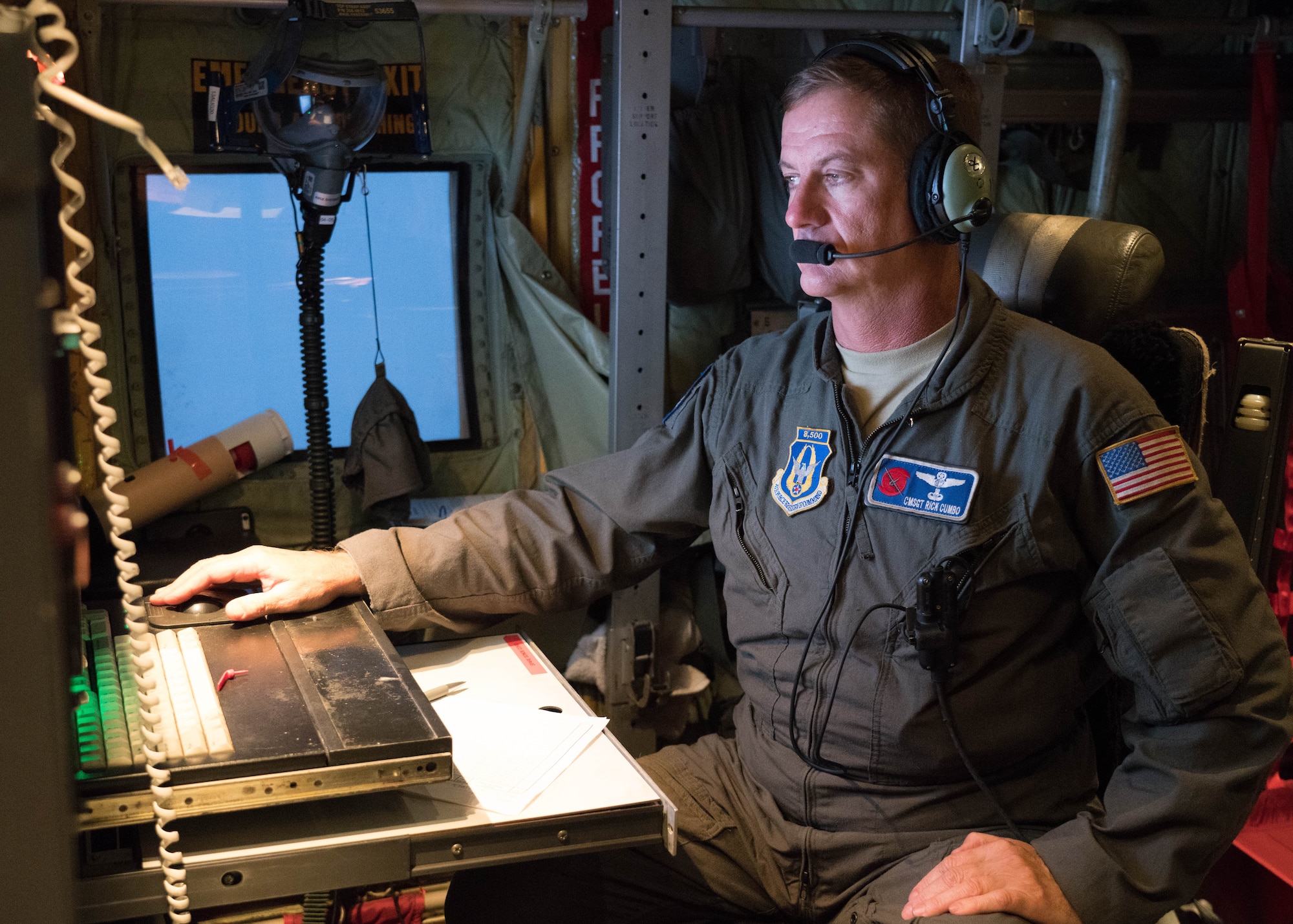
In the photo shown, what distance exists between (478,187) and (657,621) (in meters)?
1.03

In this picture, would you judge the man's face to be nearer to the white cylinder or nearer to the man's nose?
the man's nose

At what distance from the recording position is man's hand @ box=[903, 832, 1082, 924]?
3.85ft

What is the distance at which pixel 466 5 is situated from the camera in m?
1.97

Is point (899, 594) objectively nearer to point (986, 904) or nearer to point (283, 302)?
point (986, 904)

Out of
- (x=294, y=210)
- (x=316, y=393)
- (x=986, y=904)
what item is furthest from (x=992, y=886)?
(x=294, y=210)

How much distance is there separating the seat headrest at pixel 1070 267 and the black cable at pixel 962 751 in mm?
562

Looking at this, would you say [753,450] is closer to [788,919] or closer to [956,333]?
[956,333]

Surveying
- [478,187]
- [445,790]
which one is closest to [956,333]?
[445,790]

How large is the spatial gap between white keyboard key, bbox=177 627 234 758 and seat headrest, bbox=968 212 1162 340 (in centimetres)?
119

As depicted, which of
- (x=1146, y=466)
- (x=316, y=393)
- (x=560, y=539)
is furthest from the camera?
(x=316, y=393)

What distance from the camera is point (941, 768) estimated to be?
1.36 m

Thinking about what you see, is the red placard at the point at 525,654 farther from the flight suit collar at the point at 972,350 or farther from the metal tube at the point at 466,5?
the metal tube at the point at 466,5

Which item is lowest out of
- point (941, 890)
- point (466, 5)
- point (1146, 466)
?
point (941, 890)

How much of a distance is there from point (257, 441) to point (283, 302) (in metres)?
0.32
